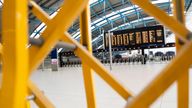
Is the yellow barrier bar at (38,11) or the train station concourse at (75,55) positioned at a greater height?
the yellow barrier bar at (38,11)

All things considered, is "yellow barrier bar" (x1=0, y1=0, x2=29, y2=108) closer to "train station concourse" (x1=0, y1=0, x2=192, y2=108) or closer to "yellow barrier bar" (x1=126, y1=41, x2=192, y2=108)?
"train station concourse" (x1=0, y1=0, x2=192, y2=108)

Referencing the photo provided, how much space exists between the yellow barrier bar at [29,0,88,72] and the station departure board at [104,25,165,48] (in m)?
12.0

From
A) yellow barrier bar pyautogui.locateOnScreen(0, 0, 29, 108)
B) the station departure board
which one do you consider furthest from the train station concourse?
the station departure board

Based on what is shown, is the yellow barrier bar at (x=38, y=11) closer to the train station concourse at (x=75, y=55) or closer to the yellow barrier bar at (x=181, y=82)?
the train station concourse at (x=75, y=55)

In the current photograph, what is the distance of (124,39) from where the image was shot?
1363 cm

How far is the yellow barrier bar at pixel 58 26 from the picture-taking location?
1025mm

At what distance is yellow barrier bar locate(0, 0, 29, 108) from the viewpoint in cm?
80

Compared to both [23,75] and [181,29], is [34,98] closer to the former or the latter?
[23,75]

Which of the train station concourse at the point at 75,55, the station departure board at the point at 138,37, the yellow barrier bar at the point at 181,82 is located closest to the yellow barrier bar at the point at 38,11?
the train station concourse at the point at 75,55

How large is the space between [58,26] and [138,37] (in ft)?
41.1

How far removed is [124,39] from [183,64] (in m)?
12.8

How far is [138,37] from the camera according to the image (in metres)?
13.4

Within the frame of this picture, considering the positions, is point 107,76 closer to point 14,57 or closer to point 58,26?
point 58,26

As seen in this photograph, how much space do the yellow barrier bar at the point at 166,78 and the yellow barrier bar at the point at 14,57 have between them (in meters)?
0.46
